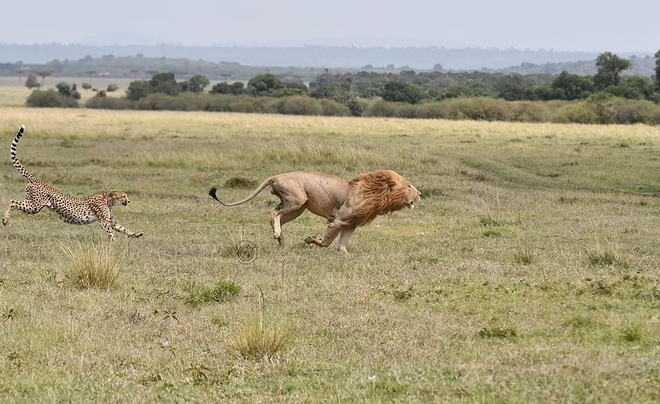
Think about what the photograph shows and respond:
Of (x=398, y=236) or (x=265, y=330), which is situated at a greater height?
(x=265, y=330)

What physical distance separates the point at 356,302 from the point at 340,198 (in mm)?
3456

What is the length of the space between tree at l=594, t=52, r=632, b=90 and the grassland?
50.4 meters

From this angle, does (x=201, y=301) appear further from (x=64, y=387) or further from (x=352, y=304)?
(x=64, y=387)

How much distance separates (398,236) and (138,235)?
349 centimetres

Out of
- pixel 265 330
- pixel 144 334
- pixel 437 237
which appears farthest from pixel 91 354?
pixel 437 237

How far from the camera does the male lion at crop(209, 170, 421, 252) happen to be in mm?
12391

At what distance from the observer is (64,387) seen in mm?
6488

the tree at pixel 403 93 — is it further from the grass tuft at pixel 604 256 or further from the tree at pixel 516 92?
the grass tuft at pixel 604 256

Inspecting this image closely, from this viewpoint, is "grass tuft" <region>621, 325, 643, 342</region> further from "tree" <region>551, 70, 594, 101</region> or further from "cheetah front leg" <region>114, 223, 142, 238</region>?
"tree" <region>551, 70, 594, 101</region>

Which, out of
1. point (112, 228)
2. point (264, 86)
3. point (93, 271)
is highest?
point (93, 271)

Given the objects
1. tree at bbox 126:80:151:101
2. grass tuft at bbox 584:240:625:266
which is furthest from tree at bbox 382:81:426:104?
grass tuft at bbox 584:240:625:266

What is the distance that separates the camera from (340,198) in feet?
41.3

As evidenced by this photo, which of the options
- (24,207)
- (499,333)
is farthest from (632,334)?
(24,207)

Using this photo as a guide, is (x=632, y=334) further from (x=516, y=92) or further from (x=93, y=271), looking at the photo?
(x=516, y=92)
